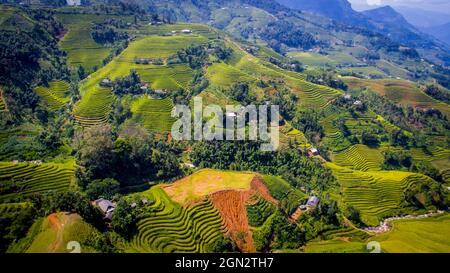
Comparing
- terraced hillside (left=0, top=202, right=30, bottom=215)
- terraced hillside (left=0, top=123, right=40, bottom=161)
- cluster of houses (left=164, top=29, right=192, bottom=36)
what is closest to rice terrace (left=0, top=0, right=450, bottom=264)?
terraced hillside (left=0, top=202, right=30, bottom=215)

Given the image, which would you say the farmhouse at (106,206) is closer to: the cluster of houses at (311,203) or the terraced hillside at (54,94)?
the cluster of houses at (311,203)

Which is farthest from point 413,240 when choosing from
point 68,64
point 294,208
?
point 68,64

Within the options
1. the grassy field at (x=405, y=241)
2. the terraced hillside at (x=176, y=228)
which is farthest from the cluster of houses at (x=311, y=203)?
the terraced hillside at (x=176, y=228)

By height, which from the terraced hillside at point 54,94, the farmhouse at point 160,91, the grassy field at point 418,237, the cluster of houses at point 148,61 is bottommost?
the grassy field at point 418,237

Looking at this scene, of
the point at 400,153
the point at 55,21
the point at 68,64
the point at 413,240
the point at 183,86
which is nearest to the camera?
the point at 413,240

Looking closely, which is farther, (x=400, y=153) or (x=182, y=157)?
(x=400, y=153)

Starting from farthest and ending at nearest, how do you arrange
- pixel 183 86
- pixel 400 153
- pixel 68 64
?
pixel 68 64 → pixel 183 86 → pixel 400 153

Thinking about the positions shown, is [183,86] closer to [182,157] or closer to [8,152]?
[182,157]
